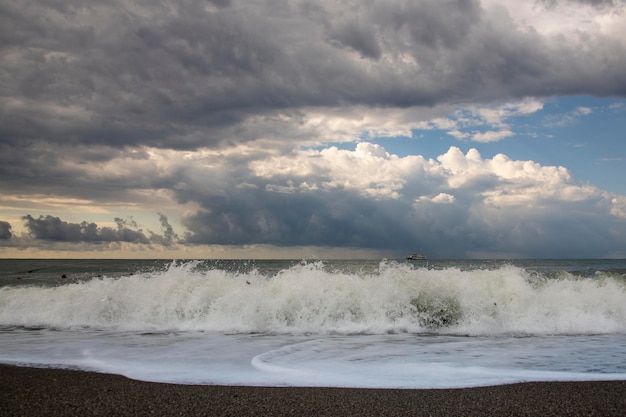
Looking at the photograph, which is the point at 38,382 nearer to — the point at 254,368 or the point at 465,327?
the point at 254,368

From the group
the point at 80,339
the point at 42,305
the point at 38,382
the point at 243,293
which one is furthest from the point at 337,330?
the point at 42,305

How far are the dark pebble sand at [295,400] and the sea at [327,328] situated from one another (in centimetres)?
48

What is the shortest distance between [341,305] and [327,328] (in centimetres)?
100

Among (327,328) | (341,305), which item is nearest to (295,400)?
(327,328)

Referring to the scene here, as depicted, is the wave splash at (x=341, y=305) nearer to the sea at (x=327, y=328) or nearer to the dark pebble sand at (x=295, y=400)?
the sea at (x=327, y=328)

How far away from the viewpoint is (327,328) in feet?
40.1

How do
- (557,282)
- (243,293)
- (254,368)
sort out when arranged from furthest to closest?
1. (557,282)
2. (243,293)
3. (254,368)

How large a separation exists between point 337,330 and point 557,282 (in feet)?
25.8

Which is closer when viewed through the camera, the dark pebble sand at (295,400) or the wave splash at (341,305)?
the dark pebble sand at (295,400)

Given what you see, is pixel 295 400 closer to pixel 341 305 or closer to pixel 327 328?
pixel 327 328

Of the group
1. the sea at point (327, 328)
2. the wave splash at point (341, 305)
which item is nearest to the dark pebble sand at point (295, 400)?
the sea at point (327, 328)

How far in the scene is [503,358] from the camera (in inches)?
323

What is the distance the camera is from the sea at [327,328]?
7.22 meters

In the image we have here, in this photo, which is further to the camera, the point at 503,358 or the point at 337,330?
the point at 337,330
